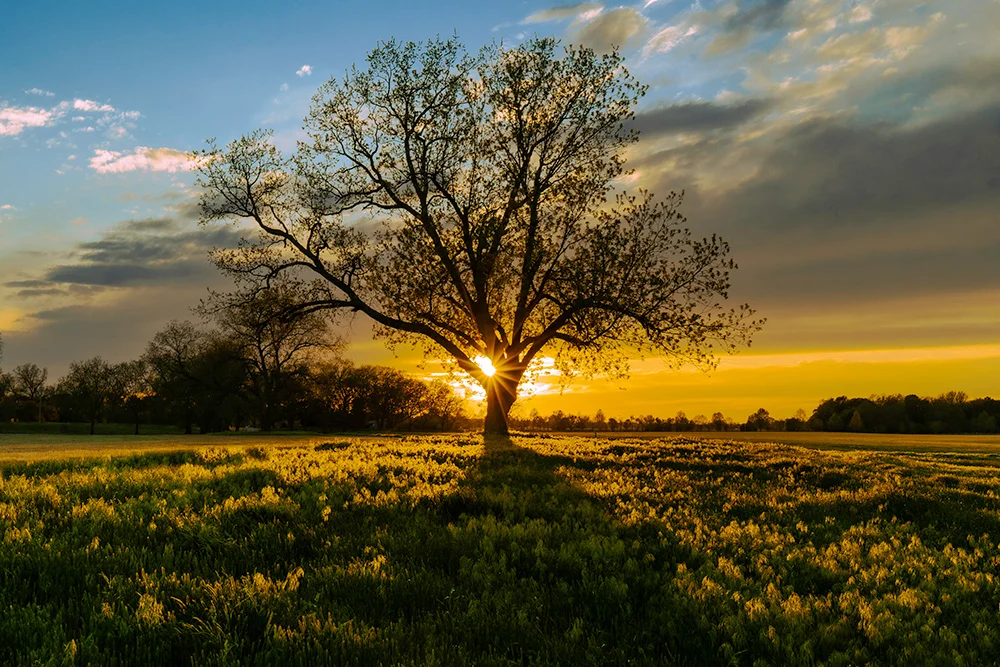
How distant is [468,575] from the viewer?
19.1 feet

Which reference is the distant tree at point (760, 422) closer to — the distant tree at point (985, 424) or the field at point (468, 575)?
the distant tree at point (985, 424)

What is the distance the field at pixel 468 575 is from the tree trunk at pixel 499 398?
25.9 m

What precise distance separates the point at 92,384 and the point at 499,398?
324ft

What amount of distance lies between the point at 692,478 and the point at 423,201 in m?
26.7

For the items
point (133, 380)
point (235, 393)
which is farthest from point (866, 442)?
point (133, 380)

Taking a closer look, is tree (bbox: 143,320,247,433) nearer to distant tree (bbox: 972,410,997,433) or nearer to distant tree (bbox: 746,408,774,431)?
distant tree (bbox: 746,408,774,431)

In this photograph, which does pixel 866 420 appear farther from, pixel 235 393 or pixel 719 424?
pixel 235 393

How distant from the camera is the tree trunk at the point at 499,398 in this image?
120 feet

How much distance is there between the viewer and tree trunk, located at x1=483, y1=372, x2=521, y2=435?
36.7m

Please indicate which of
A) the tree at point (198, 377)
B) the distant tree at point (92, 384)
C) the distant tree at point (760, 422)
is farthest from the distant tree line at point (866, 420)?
the distant tree at point (92, 384)

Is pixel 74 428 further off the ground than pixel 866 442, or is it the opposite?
pixel 866 442

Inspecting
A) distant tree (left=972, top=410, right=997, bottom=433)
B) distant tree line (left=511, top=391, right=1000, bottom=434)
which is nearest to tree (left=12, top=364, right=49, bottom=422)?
distant tree line (left=511, top=391, right=1000, bottom=434)

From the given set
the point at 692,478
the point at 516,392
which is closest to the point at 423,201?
the point at 516,392

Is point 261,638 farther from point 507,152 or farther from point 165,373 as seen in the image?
point 165,373
